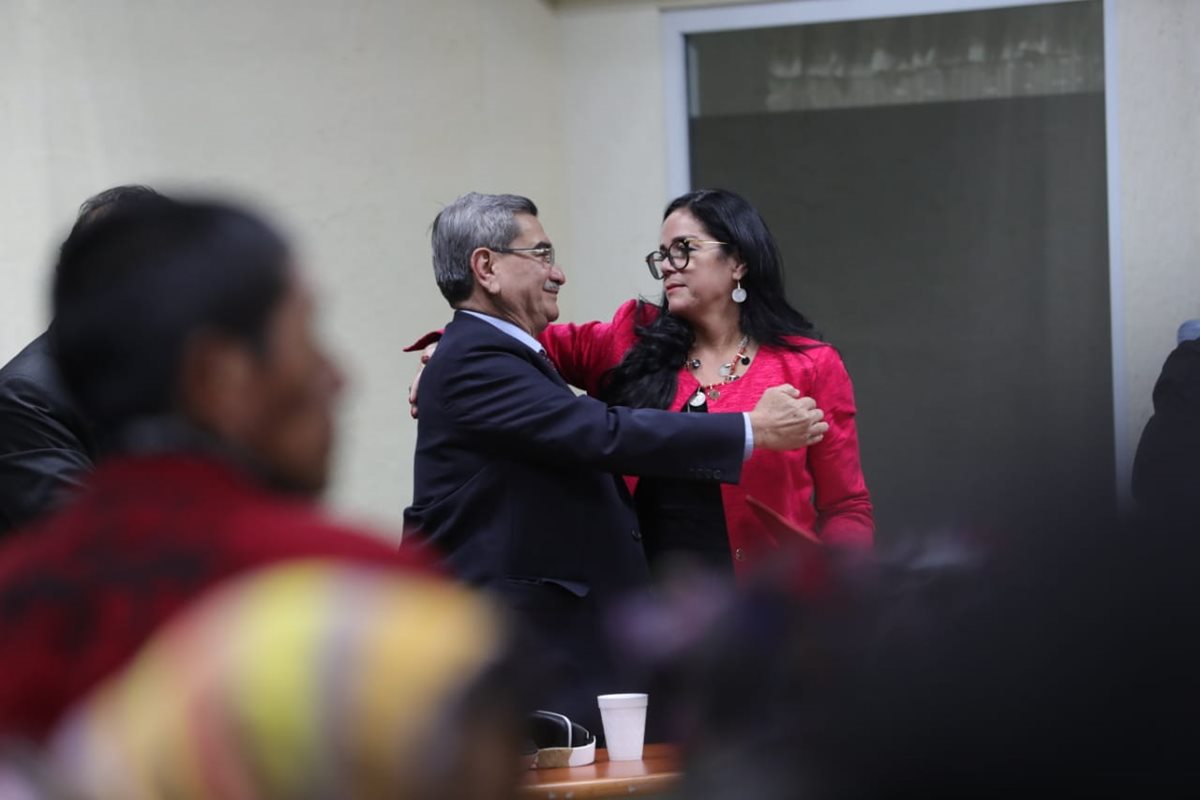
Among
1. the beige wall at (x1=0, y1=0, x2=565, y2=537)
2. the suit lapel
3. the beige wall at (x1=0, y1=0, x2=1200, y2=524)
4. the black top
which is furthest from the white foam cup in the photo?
the beige wall at (x1=0, y1=0, x2=565, y2=537)

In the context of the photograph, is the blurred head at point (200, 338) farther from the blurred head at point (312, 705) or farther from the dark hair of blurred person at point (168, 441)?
the blurred head at point (312, 705)

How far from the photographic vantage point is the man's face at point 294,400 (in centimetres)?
124

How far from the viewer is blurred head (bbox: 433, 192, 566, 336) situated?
3877 millimetres

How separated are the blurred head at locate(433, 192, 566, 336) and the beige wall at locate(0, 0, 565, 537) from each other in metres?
1.32

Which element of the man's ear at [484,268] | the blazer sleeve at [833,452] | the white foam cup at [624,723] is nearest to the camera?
the white foam cup at [624,723]

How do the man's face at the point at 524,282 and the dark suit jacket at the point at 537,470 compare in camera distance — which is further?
the man's face at the point at 524,282

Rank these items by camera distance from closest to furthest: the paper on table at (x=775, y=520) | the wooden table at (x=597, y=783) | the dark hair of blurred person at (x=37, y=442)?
the wooden table at (x=597, y=783), the paper on table at (x=775, y=520), the dark hair of blurred person at (x=37, y=442)

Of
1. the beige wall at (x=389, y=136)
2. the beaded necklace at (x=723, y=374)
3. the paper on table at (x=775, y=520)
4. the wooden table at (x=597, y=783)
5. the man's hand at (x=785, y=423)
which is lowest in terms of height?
the wooden table at (x=597, y=783)

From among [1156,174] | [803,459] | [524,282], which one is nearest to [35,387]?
[524,282]

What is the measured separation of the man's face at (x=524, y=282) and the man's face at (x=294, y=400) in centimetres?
257

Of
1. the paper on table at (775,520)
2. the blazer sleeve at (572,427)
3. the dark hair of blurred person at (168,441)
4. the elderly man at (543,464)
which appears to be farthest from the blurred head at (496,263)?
the dark hair of blurred person at (168,441)

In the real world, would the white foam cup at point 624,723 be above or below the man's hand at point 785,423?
below

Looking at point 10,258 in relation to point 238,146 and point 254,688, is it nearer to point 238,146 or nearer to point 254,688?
point 238,146

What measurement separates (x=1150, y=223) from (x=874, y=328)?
102cm
